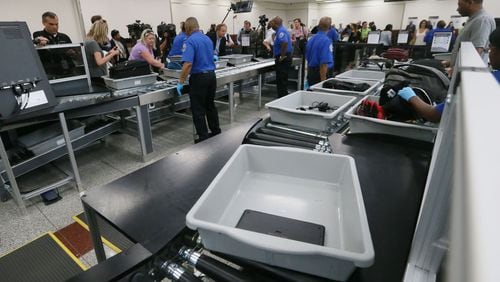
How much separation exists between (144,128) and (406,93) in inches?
95.0

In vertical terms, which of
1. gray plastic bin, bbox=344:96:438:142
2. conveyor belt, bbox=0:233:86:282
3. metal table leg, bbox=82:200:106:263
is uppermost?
gray plastic bin, bbox=344:96:438:142

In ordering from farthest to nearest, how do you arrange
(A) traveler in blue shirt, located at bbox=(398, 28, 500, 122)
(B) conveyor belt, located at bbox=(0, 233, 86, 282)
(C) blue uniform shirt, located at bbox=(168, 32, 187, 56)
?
(C) blue uniform shirt, located at bbox=(168, 32, 187, 56), (B) conveyor belt, located at bbox=(0, 233, 86, 282), (A) traveler in blue shirt, located at bbox=(398, 28, 500, 122)

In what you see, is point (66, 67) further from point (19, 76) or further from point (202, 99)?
point (202, 99)

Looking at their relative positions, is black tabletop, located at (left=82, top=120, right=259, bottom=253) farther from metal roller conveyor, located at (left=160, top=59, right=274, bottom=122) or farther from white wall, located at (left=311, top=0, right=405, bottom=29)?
white wall, located at (left=311, top=0, right=405, bottom=29)

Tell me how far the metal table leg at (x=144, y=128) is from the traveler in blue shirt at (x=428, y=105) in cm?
231

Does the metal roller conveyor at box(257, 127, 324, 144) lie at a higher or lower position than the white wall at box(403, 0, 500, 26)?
lower

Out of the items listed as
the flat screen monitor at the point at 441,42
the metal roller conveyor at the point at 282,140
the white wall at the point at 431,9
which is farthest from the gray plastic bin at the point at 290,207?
the white wall at the point at 431,9

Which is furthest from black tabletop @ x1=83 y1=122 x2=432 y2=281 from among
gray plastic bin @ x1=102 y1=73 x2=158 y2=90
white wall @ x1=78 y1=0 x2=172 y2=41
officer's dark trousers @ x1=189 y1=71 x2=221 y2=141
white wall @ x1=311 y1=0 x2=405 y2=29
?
white wall @ x1=311 y1=0 x2=405 y2=29

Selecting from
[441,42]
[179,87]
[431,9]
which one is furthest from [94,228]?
[431,9]

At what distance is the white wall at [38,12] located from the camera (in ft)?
18.3

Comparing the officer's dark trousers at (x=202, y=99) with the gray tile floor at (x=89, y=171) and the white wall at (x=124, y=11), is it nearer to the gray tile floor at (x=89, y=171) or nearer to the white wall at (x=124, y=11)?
the gray tile floor at (x=89, y=171)

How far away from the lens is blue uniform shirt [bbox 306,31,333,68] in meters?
4.04

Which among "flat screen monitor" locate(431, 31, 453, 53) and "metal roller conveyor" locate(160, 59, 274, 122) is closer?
"metal roller conveyor" locate(160, 59, 274, 122)

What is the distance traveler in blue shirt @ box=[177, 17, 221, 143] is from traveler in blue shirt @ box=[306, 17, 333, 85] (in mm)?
1696
